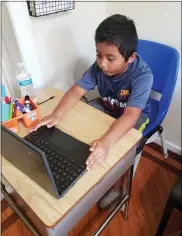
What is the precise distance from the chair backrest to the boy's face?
0.26 meters

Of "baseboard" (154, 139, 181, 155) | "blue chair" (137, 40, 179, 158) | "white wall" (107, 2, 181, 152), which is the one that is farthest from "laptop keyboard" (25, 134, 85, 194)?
"baseboard" (154, 139, 181, 155)

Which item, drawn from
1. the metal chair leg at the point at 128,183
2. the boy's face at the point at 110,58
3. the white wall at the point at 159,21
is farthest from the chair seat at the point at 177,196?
the white wall at the point at 159,21

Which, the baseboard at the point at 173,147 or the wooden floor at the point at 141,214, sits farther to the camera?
the baseboard at the point at 173,147

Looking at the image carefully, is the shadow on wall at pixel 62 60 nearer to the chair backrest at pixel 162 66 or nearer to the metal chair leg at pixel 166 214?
the chair backrest at pixel 162 66

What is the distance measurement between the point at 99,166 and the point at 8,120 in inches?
14.8

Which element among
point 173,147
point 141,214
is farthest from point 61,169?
point 173,147

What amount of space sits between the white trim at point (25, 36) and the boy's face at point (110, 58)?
1.23ft

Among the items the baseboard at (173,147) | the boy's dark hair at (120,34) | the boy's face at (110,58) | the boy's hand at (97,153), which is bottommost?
the baseboard at (173,147)

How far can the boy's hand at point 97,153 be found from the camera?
2.17 ft

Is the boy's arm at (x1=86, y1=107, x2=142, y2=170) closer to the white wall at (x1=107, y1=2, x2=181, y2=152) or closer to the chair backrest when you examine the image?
the chair backrest

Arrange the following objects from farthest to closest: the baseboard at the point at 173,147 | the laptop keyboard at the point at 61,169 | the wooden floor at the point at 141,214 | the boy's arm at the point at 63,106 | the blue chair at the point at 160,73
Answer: the baseboard at the point at 173,147
the wooden floor at the point at 141,214
the blue chair at the point at 160,73
the boy's arm at the point at 63,106
the laptop keyboard at the point at 61,169

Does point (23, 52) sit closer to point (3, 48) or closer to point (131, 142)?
point (3, 48)

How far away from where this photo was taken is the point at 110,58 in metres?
0.83

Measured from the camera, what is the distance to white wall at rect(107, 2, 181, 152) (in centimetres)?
108
